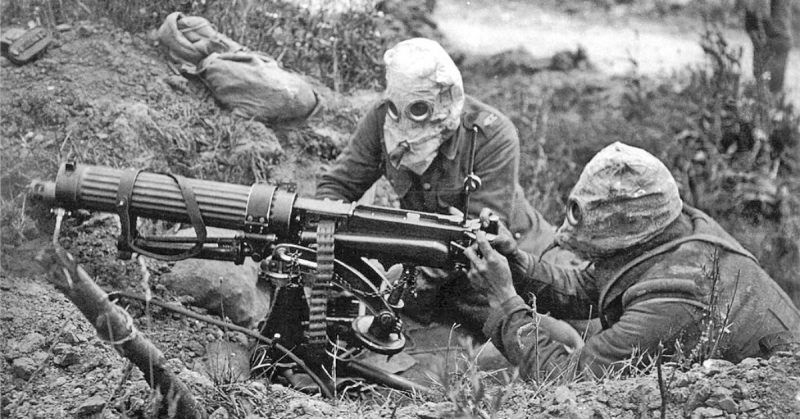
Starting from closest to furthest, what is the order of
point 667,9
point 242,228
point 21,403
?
point 21,403 < point 242,228 < point 667,9

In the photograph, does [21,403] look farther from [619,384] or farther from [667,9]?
[667,9]

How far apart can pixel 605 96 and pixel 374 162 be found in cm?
465

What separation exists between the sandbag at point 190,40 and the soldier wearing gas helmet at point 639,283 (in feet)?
10.3

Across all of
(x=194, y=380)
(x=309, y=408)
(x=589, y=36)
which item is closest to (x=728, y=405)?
(x=309, y=408)

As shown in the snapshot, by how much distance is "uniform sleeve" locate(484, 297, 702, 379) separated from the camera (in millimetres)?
4125

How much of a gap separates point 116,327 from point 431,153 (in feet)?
8.78

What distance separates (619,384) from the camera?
144 inches

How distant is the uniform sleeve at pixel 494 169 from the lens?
5.54 meters

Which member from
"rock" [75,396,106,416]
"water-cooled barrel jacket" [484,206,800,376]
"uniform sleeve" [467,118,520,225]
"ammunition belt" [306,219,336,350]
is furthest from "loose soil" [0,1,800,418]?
"uniform sleeve" [467,118,520,225]

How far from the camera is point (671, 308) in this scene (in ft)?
13.5

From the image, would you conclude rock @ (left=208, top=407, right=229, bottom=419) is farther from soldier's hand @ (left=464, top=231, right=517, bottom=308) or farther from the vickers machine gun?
soldier's hand @ (left=464, top=231, right=517, bottom=308)

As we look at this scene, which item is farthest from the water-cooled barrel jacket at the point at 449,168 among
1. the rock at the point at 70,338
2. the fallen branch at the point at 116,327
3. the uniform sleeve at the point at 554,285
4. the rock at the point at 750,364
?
the fallen branch at the point at 116,327

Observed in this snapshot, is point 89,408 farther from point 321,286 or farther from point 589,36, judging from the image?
point 589,36

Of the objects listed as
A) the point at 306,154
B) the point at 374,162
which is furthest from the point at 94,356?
the point at 306,154
